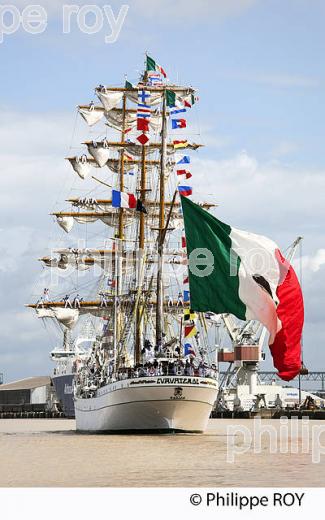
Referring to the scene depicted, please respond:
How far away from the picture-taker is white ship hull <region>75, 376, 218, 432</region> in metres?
65.6

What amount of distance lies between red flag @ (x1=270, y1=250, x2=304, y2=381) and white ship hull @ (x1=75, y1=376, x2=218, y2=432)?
20370 mm

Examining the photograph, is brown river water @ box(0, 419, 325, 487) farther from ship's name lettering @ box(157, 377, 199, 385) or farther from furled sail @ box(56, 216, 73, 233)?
furled sail @ box(56, 216, 73, 233)

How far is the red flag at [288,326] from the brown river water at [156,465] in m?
3.52

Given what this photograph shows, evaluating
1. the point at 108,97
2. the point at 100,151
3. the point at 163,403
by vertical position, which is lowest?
the point at 163,403

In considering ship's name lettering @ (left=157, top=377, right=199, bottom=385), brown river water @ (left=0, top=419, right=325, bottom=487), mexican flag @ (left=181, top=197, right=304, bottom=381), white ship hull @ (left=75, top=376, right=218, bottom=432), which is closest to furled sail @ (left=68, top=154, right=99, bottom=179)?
white ship hull @ (left=75, top=376, right=218, bottom=432)

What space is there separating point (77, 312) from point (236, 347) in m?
19.5

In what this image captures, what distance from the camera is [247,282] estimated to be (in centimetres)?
4741

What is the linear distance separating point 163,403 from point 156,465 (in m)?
23.4

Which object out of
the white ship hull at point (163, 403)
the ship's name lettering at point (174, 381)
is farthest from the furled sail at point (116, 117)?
the ship's name lettering at point (174, 381)

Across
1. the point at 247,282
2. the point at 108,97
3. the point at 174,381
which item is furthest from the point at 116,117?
the point at 247,282

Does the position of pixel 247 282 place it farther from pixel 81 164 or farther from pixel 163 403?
pixel 81 164

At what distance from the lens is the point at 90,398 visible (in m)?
80.1

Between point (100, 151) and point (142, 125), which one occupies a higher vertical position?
point (100, 151)

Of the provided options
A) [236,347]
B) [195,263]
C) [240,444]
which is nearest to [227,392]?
[236,347]
